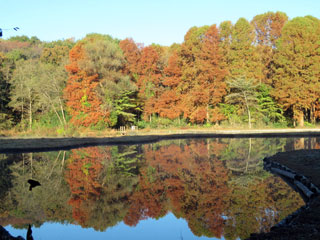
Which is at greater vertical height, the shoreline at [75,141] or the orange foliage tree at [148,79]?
the orange foliage tree at [148,79]

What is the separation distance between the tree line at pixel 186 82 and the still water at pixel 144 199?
66.3 ft

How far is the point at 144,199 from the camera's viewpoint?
10.4m

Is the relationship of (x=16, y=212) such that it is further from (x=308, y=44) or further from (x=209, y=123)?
(x=308, y=44)

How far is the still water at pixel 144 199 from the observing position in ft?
25.9

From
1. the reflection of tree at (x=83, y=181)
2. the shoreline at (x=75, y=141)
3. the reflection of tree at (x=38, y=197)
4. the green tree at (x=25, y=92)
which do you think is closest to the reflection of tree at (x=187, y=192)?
the reflection of tree at (x=83, y=181)

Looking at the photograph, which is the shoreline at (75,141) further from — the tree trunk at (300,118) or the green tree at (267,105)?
the tree trunk at (300,118)

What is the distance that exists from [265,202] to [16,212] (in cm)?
705

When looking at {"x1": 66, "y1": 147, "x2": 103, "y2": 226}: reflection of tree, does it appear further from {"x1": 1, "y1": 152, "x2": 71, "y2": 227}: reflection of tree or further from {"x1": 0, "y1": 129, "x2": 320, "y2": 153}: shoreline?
{"x1": 0, "y1": 129, "x2": 320, "y2": 153}: shoreline

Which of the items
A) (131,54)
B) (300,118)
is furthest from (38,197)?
(300,118)

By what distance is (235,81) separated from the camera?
37.8 meters

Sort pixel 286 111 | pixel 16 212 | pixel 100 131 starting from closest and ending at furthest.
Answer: pixel 16 212 < pixel 100 131 < pixel 286 111

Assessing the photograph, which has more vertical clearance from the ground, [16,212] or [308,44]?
[308,44]

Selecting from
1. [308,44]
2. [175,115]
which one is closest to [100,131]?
[175,115]

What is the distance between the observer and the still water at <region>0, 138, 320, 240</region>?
7906mm
